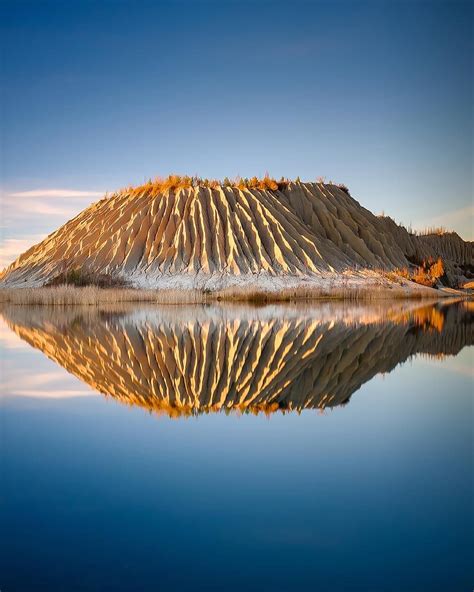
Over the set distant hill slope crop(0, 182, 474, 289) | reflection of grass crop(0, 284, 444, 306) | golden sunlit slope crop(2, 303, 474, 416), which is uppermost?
distant hill slope crop(0, 182, 474, 289)

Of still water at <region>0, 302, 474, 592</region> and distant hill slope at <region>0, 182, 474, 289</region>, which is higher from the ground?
distant hill slope at <region>0, 182, 474, 289</region>

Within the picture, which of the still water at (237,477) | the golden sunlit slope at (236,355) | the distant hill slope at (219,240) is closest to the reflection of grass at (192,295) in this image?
the distant hill slope at (219,240)

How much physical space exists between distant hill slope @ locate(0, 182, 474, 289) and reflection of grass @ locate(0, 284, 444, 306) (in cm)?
340

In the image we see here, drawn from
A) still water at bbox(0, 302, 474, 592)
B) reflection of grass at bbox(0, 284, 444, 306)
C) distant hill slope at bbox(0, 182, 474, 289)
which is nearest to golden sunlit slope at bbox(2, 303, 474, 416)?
still water at bbox(0, 302, 474, 592)

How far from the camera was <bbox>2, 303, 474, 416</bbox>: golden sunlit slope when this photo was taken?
24.5 ft

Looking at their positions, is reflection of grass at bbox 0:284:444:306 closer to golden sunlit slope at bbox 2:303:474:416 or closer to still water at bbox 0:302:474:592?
golden sunlit slope at bbox 2:303:474:416

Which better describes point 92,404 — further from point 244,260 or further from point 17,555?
point 244,260

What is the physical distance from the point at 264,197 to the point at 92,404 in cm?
4486

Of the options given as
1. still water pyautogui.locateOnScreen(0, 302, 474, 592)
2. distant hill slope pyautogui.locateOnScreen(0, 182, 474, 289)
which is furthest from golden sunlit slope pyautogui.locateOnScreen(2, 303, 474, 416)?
distant hill slope pyautogui.locateOnScreen(0, 182, 474, 289)

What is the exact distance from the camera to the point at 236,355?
10.7 m

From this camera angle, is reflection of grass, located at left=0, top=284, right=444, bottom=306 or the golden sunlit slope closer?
the golden sunlit slope

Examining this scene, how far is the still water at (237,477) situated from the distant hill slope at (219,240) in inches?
1264

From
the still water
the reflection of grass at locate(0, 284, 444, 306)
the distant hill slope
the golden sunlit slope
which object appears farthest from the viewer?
the distant hill slope

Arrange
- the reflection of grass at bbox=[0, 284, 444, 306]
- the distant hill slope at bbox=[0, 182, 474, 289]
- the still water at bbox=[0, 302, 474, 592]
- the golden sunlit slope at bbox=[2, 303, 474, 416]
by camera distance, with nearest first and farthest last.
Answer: the still water at bbox=[0, 302, 474, 592] → the golden sunlit slope at bbox=[2, 303, 474, 416] → the reflection of grass at bbox=[0, 284, 444, 306] → the distant hill slope at bbox=[0, 182, 474, 289]
